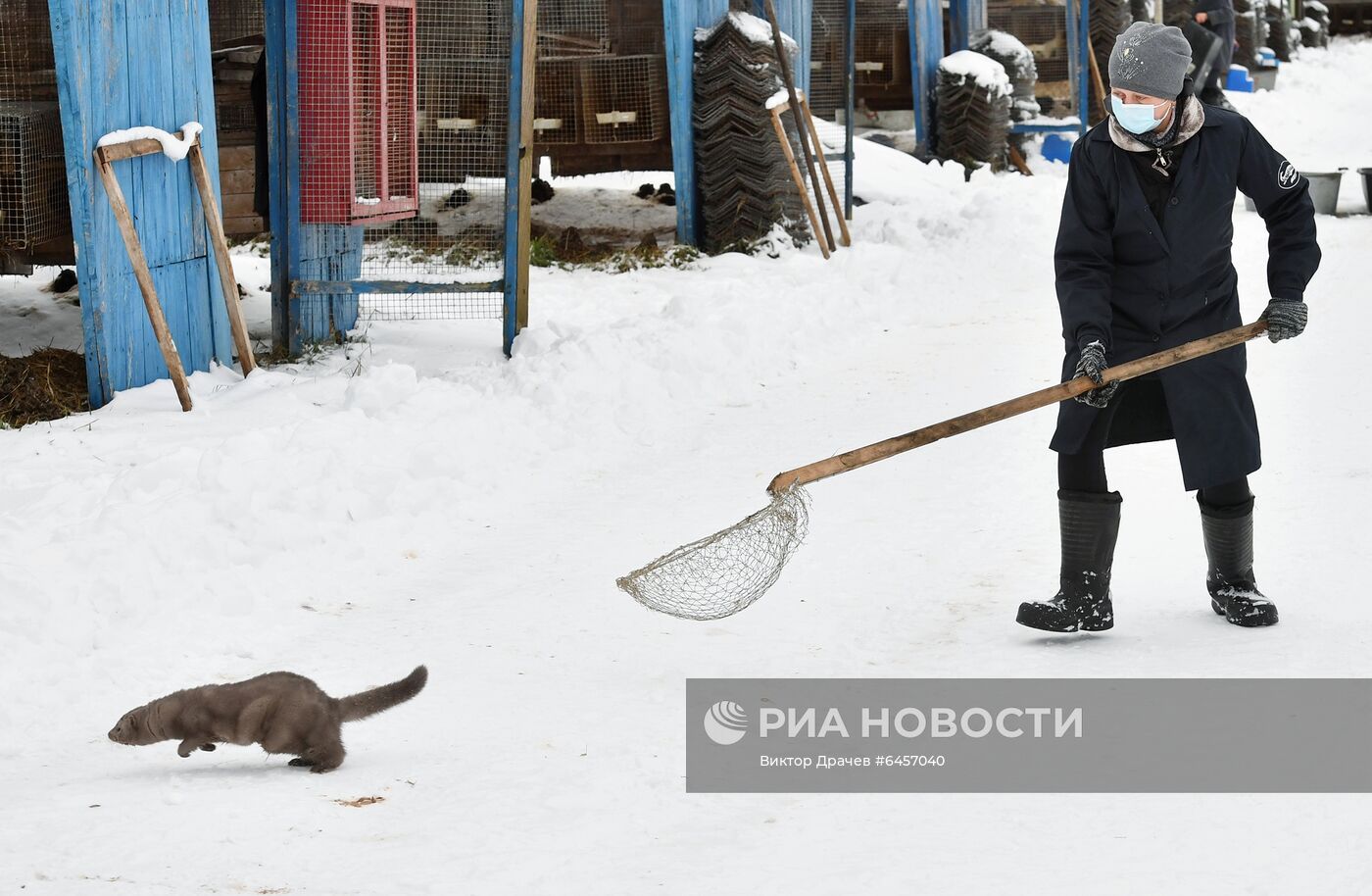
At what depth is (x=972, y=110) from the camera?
16.5 metres

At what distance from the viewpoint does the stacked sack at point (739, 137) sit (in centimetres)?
1180

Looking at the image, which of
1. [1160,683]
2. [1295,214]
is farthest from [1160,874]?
[1295,214]

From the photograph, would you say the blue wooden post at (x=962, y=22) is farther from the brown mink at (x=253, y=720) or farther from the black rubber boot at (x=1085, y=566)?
the brown mink at (x=253, y=720)

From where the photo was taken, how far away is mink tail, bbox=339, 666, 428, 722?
150 inches

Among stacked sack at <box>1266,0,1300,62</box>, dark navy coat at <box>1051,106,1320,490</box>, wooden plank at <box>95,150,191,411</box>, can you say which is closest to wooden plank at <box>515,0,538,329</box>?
wooden plank at <box>95,150,191,411</box>

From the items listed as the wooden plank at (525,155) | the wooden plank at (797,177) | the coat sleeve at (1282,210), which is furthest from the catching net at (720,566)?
the wooden plank at (797,177)

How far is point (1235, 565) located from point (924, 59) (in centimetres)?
1316

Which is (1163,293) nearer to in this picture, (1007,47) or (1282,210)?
(1282,210)

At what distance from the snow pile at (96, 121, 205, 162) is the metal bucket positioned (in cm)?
1049

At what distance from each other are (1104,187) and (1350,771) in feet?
5.83

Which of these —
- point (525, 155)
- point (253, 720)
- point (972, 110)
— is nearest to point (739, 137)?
point (525, 155)

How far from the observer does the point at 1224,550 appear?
14.9 feet

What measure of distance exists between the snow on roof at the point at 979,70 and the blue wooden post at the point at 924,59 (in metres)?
0.21

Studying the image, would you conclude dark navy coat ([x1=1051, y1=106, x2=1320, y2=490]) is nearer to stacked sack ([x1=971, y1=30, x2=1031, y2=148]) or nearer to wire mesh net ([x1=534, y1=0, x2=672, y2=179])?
wire mesh net ([x1=534, y1=0, x2=672, y2=179])
